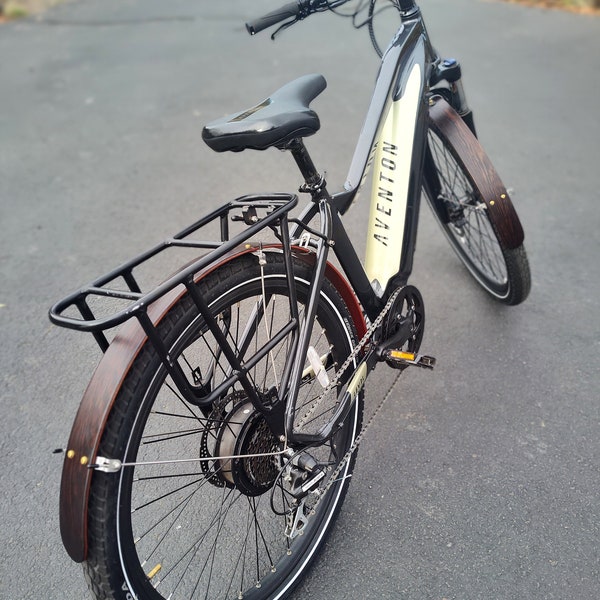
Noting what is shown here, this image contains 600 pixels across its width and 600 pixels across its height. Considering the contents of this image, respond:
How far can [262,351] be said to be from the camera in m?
1.75

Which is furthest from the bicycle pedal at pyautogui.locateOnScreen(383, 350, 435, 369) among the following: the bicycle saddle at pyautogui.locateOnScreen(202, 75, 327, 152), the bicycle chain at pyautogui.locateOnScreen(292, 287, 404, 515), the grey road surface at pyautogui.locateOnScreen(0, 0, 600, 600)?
the bicycle saddle at pyautogui.locateOnScreen(202, 75, 327, 152)

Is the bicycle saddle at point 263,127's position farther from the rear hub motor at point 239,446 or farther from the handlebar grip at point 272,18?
the rear hub motor at point 239,446

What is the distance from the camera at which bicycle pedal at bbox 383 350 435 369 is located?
7.93 ft

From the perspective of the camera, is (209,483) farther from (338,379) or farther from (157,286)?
(157,286)

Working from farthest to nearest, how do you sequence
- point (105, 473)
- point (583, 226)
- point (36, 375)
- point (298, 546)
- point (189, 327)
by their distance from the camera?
1. point (583, 226)
2. point (36, 375)
3. point (298, 546)
4. point (189, 327)
5. point (105, 473)

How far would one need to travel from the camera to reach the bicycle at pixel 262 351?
1.54 m

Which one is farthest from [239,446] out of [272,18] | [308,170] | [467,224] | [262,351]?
[467,224]

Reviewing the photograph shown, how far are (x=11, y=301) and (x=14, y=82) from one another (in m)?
3.44

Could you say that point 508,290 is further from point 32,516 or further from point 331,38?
point 331,38

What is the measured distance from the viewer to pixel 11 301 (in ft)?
11.3

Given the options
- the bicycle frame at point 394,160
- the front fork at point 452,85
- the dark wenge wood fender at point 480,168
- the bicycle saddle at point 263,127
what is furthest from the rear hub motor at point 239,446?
the front fork at point 452,85

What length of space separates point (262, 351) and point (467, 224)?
1.88 m

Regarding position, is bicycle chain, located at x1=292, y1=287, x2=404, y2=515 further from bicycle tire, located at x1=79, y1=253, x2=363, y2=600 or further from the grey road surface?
the grey road surface

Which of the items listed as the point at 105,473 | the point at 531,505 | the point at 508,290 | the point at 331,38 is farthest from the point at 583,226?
the point at 331,38
